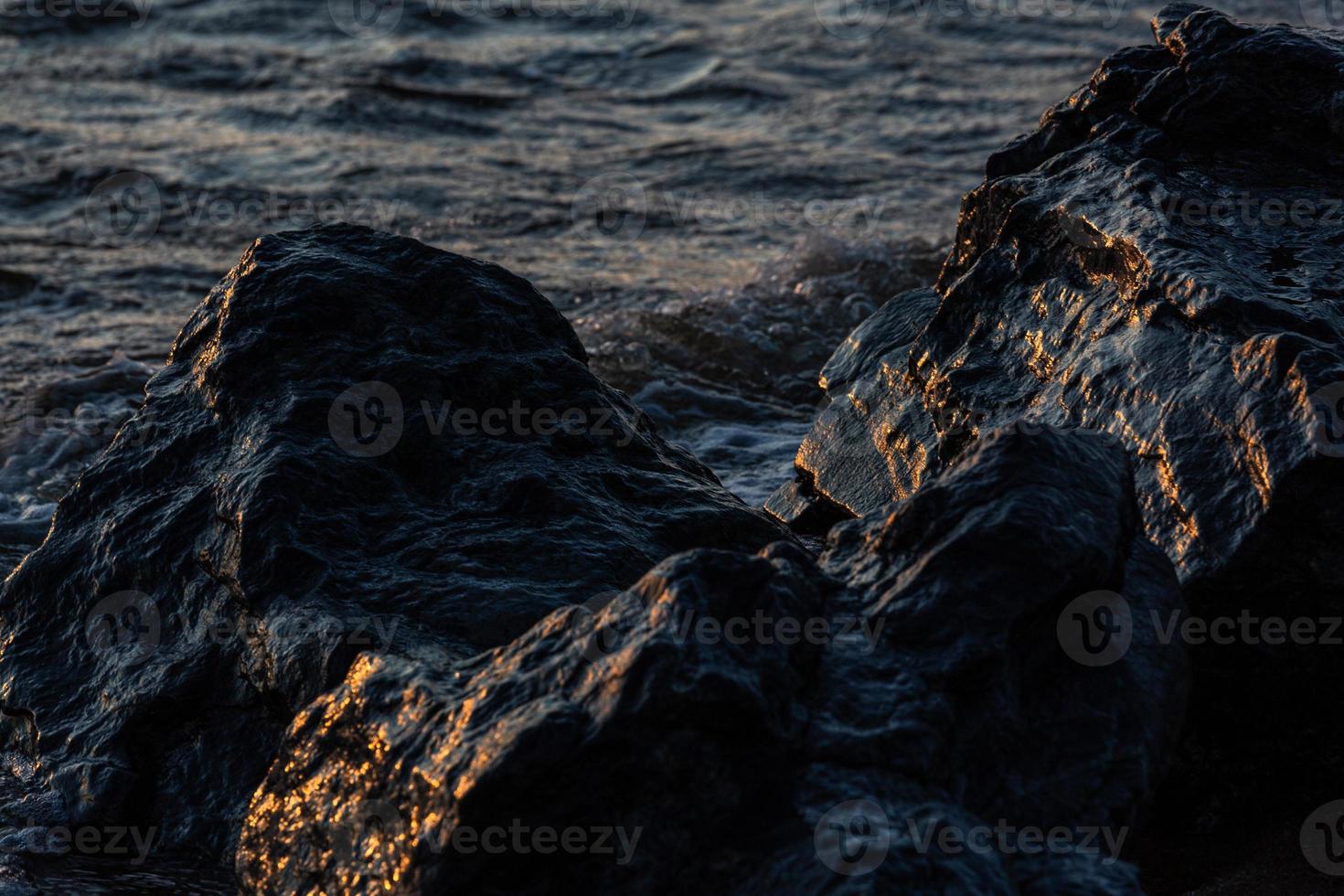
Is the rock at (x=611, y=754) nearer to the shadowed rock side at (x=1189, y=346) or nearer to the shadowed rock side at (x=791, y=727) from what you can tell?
the shadowed rock side at (x=791, y=727)

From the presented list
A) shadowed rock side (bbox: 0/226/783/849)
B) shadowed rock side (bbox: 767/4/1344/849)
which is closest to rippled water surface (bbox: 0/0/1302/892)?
shadowed rock side (bbox: 767/4/1344/849)

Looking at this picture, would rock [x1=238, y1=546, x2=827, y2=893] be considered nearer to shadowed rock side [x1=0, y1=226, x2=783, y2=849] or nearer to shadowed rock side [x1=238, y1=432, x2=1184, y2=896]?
shadowed rock side [x1=238, y1=432, x2=1184, y2=896]

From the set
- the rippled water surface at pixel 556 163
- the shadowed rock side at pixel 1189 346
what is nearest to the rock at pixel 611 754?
the shadowed rock side at pixel 1189 346

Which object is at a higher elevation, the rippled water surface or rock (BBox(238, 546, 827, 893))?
rock (BBox(238, 546, 827, 893))

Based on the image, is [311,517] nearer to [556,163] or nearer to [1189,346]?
[1189,346]

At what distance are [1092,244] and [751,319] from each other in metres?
3.37

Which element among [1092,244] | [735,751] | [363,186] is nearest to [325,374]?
[735,751]

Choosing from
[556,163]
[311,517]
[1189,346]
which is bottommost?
[556,163]

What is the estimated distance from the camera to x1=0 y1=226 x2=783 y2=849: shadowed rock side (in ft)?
9.07

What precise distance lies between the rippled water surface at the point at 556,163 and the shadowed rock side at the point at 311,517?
1594 millimetres

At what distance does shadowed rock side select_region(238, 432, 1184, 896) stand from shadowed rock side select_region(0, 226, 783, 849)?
0.41 meters

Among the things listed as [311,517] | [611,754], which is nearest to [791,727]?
[611,754]

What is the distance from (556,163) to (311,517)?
6.64 metres

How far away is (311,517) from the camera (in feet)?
9.39
